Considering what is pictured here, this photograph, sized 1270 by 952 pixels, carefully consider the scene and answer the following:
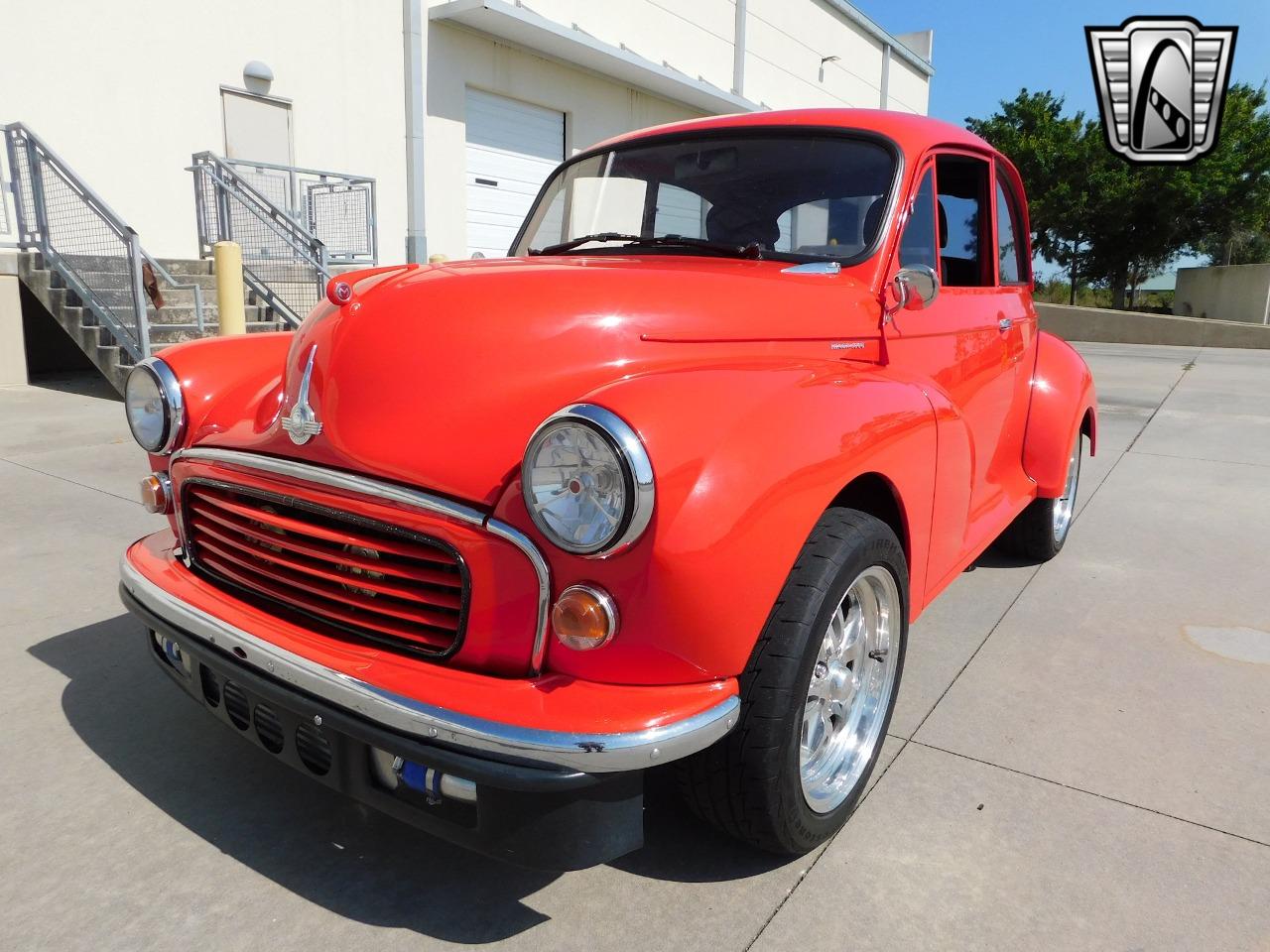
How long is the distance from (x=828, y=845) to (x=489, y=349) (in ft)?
4.47

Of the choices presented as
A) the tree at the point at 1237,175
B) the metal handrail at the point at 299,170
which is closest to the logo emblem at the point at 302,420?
the metal handrail at the point at 299,170

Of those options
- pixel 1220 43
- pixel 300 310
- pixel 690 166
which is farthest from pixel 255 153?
pixel 1220 43

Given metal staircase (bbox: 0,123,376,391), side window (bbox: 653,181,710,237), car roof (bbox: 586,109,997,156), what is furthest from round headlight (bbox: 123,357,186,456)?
metal staircase (bbox: 0,123,376,391)

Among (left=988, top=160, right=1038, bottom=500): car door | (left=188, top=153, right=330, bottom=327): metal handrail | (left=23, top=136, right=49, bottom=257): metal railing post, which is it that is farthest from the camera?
(left=188, top=153, right=330, bottom=327): metal handrail

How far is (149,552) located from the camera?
234 centimetres

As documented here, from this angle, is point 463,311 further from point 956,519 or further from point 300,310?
point 300,310

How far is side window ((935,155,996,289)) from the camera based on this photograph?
2990 mm

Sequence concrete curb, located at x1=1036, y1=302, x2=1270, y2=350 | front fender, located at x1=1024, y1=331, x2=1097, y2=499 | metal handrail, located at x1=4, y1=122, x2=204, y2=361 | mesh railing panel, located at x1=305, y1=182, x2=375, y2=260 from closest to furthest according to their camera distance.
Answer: front fender, located at x1=1024, y1=331, x2=1097, y2=499 → metal handrail, located at x1=4, y1=122, x2=204, y2=361 → mesh railing panel, located at x1=305, y1=182, x2=375, y2=260 → concrete curb, located at x1=1036, y1=302, x2=1270, y2=350

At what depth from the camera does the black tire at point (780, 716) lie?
5.73 feet

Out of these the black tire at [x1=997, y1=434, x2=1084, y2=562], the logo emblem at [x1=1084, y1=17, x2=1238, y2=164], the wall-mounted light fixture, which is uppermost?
the logo emblem at [x1=1084, y1=17, x2=1238, y2=164]

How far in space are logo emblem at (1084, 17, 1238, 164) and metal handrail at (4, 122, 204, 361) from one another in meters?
13.4

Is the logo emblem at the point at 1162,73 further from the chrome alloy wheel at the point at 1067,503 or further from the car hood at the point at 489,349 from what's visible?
the car hood at the point at 489,349

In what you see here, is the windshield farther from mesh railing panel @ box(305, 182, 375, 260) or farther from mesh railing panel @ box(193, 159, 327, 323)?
mesh railing panel @ box(305, 182, 375, 260)

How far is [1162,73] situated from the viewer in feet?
49.8
